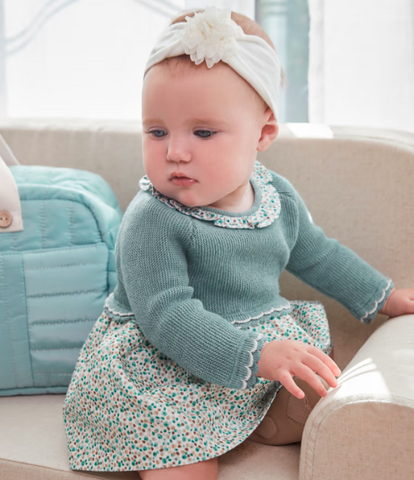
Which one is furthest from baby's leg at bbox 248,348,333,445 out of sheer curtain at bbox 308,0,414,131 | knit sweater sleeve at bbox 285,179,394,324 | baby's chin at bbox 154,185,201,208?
sheer curtain at bbox 308,0,414,131

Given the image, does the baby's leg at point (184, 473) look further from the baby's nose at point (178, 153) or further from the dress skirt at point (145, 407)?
the baby's nose at point (178, 153)

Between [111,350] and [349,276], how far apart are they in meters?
0.48

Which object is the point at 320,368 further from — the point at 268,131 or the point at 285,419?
the point at 268,131

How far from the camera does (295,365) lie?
0.80 metres

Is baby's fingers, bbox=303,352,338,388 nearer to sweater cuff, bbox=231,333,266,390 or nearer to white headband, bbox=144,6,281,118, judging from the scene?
sweater cuff, bbox=231,333,266,390

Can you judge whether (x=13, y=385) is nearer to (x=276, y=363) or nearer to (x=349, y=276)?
(x=276, y=363)

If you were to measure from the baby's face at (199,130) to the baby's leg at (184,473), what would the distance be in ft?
1.29

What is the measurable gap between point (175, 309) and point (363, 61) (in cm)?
91

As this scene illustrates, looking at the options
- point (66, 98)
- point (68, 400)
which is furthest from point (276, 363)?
point (66, 98)

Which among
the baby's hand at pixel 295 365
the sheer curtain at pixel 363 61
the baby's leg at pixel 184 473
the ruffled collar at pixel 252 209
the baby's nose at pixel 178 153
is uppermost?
the sheer curtain at pixel 363 61

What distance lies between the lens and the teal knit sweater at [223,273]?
0.85 m

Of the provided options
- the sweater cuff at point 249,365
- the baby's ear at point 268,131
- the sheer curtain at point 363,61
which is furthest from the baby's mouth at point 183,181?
the sheer curtain at point 363,61

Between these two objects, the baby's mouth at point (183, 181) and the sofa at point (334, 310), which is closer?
the sofa at point (334, 310)

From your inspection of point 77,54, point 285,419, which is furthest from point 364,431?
Answer: point 77,54
